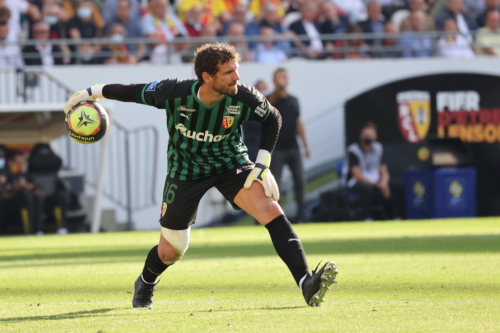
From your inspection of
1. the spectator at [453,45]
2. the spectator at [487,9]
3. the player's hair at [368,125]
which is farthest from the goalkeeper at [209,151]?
the spectator at [487,9]

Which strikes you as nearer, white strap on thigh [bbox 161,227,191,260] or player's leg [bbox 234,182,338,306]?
player's leg [bbox 234,182,338,306]

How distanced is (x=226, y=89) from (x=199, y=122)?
0.34 m

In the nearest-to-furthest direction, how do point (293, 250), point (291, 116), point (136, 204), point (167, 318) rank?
1. point (167, 318)
2. point (293, 250)
3. point (291, 116)
4. point (136, 204)

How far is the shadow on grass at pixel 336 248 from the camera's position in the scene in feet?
33.9

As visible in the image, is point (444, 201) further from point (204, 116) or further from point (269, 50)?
point (204, 116)

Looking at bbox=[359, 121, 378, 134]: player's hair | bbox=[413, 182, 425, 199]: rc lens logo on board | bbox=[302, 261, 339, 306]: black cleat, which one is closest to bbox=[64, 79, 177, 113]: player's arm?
bbox=[302, 261, 339, 306]: black cleat

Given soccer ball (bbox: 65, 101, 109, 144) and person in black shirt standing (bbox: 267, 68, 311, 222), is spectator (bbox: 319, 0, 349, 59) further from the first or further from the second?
soccer ball (bbox: 65, 101, 109, 144)

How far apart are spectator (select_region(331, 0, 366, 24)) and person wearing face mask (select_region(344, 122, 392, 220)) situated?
3582mm

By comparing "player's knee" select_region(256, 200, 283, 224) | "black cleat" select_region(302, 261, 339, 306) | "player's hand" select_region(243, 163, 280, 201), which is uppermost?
"player's hand" select_region(243, 163, 280, 201)

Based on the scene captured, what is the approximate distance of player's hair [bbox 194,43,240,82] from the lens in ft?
19.2

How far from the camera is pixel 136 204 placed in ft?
57.3

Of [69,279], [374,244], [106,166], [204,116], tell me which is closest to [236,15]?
[106,166]

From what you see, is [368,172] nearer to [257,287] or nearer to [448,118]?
[448,118]

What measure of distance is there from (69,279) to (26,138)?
30.5 ft
